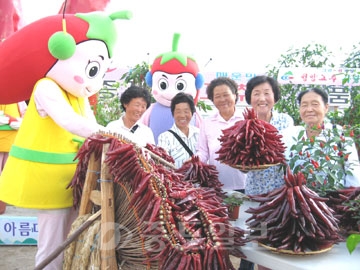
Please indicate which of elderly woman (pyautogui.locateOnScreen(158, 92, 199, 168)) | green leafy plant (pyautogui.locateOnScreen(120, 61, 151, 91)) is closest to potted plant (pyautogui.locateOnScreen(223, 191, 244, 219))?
elderly woman (pyautogui.locateOnScreen(158, 92, 199, 168))

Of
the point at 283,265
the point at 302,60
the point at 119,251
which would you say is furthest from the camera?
the point at 302,60

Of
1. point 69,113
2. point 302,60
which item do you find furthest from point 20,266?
point 302,60

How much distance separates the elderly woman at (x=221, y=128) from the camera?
267 centimetres

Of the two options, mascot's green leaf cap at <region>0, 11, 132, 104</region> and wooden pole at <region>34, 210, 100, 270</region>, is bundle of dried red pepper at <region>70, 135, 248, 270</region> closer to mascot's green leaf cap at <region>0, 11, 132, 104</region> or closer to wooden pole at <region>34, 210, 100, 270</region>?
wooden pole at <region>34, 210, 100, 270</region>

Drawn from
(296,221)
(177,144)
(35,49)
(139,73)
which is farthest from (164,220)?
(139,73)

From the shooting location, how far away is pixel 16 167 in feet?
7.84

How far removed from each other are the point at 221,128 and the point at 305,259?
1.46m

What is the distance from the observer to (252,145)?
1831 mm

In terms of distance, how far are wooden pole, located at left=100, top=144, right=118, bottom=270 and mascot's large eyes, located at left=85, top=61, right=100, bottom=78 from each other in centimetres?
91

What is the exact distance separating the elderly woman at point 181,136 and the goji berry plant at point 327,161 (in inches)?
38.8

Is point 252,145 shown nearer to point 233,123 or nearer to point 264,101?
point 264,101

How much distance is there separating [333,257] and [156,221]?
70 centimetres

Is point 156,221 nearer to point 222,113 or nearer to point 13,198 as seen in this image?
point 13,198

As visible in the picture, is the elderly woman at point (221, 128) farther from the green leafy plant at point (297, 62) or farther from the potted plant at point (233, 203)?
the green leafy plant at point (297, 62)
